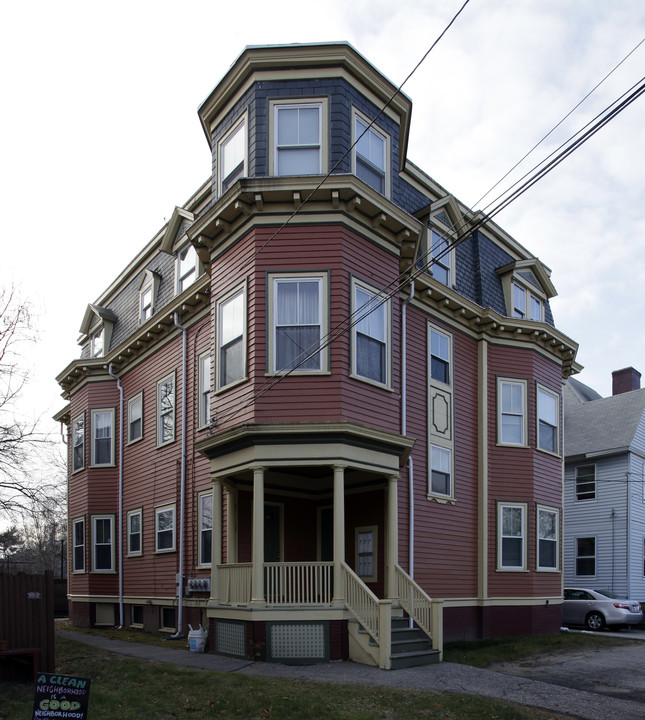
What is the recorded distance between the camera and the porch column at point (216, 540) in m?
14.2

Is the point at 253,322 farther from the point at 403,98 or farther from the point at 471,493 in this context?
the point at 471,493

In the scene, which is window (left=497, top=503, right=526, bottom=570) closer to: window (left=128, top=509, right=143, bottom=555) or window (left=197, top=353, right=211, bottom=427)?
window (left=197, top=353, right=211, bottom=427)

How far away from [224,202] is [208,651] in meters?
8.66

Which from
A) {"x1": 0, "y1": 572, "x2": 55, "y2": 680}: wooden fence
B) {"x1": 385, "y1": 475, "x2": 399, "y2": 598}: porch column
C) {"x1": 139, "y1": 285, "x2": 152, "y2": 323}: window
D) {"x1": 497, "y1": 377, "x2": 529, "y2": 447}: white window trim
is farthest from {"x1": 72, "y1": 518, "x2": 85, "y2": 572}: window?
{"x1": 497, "y1": 377, "x2": 529, "y2": 447}: white window trim

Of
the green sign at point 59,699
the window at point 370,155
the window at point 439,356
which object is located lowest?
the green sign at point 59,699

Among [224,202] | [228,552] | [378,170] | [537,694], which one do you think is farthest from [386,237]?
[537,694]

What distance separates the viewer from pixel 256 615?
1254 centimetres

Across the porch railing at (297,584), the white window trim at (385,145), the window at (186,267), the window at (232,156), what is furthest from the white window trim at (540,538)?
the window at (232,156)

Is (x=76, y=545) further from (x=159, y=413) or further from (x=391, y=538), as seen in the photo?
(x=391, y=538)

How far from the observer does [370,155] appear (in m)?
15.4

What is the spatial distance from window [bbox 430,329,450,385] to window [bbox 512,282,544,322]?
11.1 feet

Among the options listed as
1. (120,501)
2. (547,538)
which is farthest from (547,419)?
(120,501)

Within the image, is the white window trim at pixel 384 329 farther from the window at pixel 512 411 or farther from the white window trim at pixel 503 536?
the white window trim at pixel 503 536

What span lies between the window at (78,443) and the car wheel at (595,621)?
54.7ft
